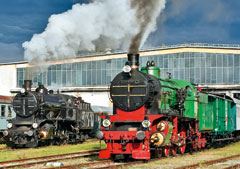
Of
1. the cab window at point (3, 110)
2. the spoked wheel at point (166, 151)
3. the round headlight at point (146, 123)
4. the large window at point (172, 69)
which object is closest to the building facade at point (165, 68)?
the large window at point (172, 69)

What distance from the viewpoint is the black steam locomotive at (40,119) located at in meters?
21.0

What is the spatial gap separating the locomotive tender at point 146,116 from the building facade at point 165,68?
28.8m

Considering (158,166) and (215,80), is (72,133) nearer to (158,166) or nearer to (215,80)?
(158,166)

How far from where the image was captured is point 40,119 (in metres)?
21.8

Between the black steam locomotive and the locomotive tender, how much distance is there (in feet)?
25.7

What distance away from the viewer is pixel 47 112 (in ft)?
73.4

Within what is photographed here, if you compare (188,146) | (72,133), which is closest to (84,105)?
(72,133)

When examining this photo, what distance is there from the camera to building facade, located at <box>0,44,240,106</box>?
4631 centimetres

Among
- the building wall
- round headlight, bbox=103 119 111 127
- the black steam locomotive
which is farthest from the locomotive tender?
the building wall

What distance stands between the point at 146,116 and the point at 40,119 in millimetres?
9881

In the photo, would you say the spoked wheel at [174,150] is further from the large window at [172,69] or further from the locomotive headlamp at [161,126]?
the large window at [172,69]

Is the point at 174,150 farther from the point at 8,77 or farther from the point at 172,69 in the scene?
the point at 8,77

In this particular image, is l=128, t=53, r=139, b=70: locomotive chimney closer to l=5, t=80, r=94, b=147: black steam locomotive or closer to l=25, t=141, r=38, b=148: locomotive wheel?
l=5, t=80, r=94, b=147: black steam locomotive

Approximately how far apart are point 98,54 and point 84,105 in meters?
23.3
